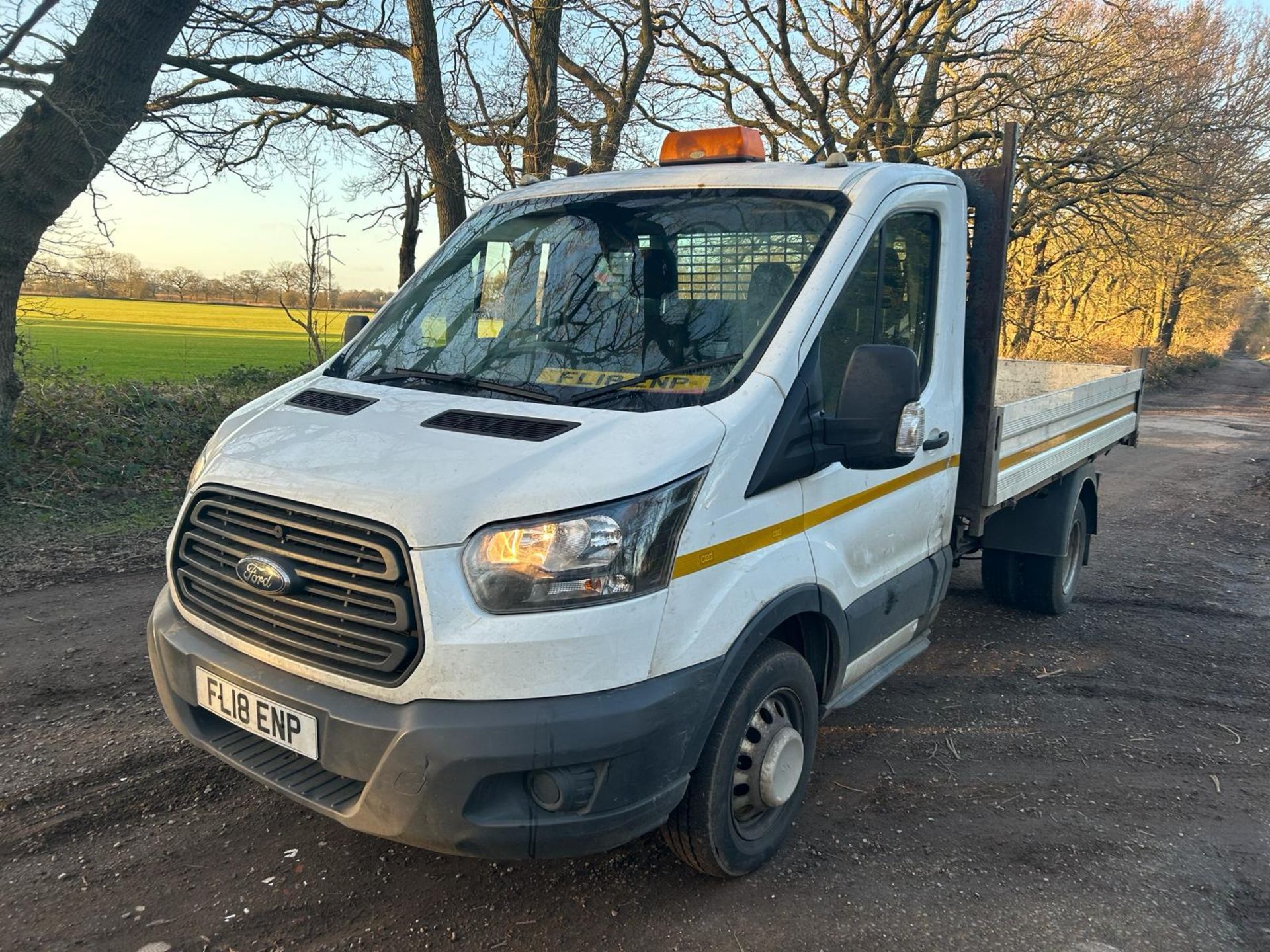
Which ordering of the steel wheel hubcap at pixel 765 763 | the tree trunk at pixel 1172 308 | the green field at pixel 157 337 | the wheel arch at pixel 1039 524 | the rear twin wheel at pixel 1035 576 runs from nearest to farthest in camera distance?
the steel wheel hubcap at pixel 765 763 < the wheel arch at pixel 1039 524 < the rear twin wheel at pixel 1035 576 < the green field at pixel 157 337 < the tree trunk at pixel 1172 308

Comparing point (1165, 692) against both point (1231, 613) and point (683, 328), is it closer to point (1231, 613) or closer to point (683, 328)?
point (1231, 613)

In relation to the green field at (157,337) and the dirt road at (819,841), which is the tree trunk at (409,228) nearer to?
the green field at (157,337)

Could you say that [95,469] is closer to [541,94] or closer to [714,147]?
[714,147]

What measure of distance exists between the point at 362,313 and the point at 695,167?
5.80ft

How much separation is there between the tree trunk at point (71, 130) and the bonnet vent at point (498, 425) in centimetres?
638

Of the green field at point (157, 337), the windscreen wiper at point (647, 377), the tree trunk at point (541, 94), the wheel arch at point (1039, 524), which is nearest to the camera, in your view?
the windscreen wiper at point (647, 377)

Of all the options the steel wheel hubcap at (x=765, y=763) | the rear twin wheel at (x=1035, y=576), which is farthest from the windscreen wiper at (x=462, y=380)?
the rear twin wheel at (x=1035, y=576)

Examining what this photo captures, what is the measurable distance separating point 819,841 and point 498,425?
194 cm

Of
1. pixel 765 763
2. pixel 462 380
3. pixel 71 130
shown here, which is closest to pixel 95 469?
pixel 71 130

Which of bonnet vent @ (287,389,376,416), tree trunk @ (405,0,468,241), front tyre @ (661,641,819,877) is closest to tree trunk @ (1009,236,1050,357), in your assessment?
tree trunk @ (405,0,468,241)

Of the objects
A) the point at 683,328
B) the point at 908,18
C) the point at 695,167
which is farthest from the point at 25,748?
the point at 908,18

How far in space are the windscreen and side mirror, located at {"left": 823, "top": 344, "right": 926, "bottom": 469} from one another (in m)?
0.32

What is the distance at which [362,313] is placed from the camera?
14.5 ft

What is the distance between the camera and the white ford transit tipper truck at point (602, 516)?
2355 millimetres
